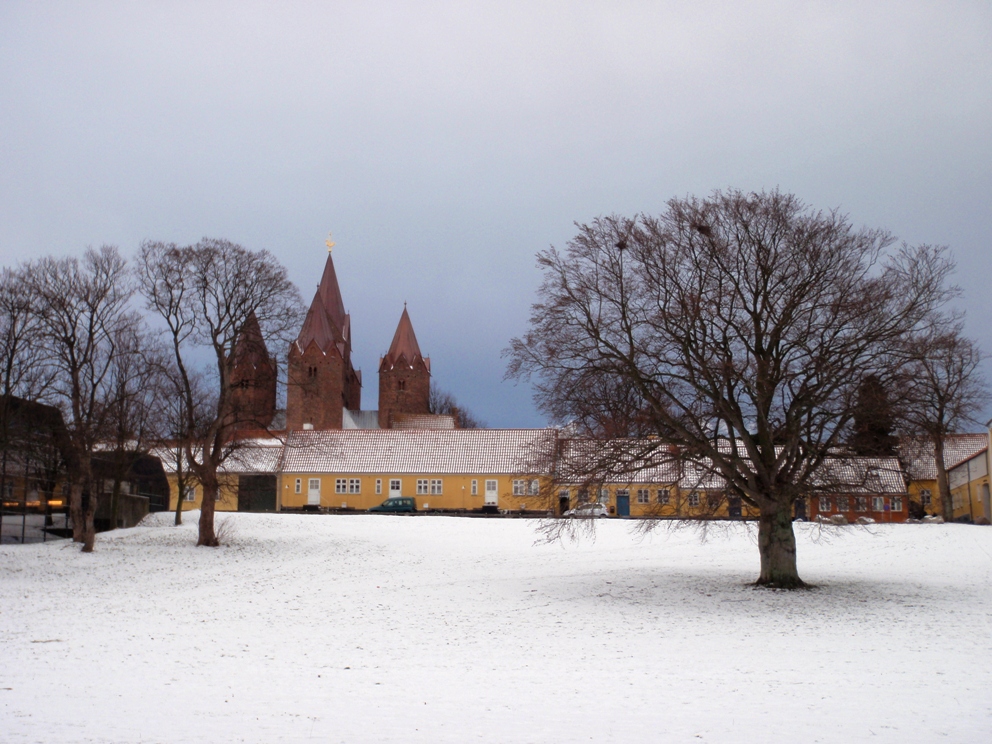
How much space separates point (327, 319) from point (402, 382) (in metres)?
11.2

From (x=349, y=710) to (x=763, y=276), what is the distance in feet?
44.1

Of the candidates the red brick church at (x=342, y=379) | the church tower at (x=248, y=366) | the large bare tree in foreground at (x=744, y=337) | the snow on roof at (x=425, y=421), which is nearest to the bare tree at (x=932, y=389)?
the large bare tree in foreground at (x=744, y=337)

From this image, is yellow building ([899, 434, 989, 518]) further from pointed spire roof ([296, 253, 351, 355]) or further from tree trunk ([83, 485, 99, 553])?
pointed spire roof ([296, 253, 351, 355])

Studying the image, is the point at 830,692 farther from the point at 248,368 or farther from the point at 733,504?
the point at 248,368

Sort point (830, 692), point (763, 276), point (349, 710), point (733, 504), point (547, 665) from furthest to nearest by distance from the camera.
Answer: point (733, 504), point (763, 276), point (547, 665), point (830, 692), point (349, 710)

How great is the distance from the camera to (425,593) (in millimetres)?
23406

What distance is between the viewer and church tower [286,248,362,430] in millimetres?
89562

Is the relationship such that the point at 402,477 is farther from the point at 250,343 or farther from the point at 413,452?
the point at 250,343

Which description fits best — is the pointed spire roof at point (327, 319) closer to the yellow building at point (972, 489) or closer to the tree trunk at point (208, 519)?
the yellow building at point (972, 489)

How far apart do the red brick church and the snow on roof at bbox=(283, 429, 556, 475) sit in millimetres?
18677

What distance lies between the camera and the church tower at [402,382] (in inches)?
4087

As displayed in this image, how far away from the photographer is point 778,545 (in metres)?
21.6

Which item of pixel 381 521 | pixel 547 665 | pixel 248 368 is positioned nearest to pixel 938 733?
pixel 547 665

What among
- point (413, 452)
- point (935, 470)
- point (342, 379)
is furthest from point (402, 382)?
point (935, 470)
